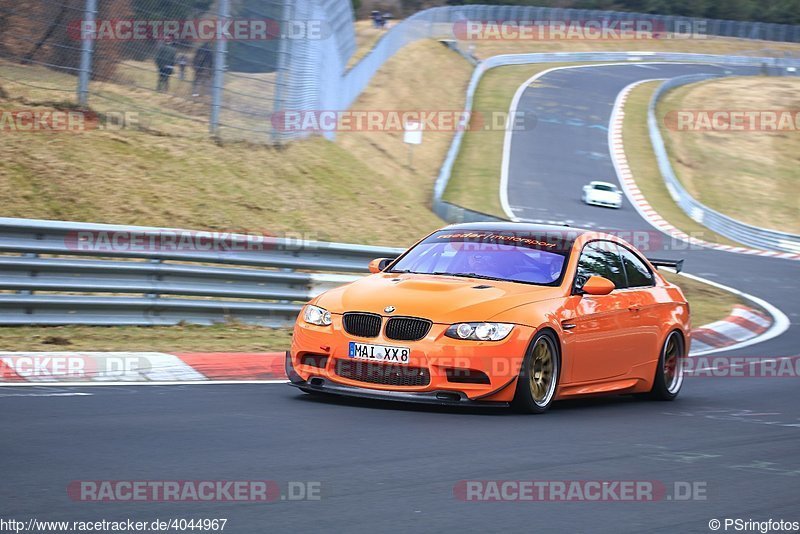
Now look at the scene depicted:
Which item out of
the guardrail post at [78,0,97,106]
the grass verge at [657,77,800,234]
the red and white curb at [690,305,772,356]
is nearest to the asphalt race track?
the red and white curb at [690,305,772,356]

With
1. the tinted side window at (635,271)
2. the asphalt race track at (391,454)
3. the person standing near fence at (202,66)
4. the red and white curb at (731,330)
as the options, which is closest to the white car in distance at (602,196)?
the red and white curb at (731,330)

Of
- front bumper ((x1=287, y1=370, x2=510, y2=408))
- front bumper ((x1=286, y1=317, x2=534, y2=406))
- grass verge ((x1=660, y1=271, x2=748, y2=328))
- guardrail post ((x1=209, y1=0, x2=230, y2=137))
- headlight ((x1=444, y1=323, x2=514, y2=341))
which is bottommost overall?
grass verge ((x1=660, y1=271, x2=748, y2=328))

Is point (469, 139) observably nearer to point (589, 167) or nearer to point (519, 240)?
point (589, 167)

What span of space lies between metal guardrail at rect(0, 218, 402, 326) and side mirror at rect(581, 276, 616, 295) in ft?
15.0

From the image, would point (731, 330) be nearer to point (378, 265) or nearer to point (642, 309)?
point (642, 309)

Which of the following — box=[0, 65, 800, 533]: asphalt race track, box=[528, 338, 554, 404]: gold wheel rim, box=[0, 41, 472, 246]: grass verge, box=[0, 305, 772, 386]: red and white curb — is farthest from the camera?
box=[0, 41, 472, 246]: grass verge

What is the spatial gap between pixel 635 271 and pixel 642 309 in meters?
0.52

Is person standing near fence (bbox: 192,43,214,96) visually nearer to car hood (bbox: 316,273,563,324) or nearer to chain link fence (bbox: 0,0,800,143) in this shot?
chain link fence (bbox: 0,0,800,143)

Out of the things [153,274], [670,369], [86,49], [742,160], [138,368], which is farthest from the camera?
[742,160]

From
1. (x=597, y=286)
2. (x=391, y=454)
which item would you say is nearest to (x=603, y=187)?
(x=597, y=286)

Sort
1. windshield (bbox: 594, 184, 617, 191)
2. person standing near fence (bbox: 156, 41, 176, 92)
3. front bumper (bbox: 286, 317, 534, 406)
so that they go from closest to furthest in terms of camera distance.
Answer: front bumper (bbox: 286, 317, 534, 406) < person standing near fence (bbox: 156, 41, 176, 92) < windshield (bbox: 594, 184, 617, 191)

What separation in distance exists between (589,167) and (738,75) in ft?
99.4

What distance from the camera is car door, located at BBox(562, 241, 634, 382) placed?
8.91 metres

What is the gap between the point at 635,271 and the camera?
1029cm
